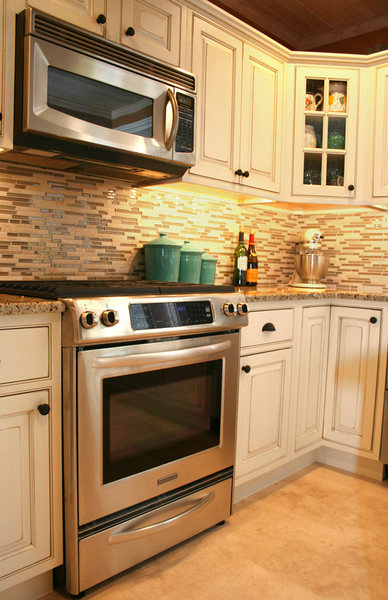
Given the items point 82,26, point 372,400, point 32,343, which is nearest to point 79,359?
point 32,343

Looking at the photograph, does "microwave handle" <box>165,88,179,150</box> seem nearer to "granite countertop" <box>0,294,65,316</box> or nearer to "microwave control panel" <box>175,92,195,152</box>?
"microwave control panel" <box>175,92,195,152</box>

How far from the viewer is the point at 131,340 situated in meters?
1.45

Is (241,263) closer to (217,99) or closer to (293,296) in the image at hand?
(293,296)

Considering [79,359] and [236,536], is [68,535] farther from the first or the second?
[236,536]

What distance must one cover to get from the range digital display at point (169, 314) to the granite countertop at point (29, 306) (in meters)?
0.23

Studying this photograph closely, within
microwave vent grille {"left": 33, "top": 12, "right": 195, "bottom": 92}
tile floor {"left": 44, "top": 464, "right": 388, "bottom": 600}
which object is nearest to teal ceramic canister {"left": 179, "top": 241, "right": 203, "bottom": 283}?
microwave vent grille {"left": 33, "top": 12, "right": 195, "bottom": 92}

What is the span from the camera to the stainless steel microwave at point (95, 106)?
58.6 inches

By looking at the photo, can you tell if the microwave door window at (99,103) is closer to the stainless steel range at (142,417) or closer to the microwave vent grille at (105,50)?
the microwave vent grille at (105,50)

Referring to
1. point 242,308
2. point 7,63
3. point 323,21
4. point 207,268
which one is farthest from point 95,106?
point 323,21

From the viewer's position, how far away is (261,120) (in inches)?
98.3

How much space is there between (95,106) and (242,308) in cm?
89

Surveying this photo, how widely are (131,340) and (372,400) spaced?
57.9 inches

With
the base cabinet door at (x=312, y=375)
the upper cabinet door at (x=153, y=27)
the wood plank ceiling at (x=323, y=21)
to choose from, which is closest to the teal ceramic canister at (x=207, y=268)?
the base cabinet door at (x=312, y=375)

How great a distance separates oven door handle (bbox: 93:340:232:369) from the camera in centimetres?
139
